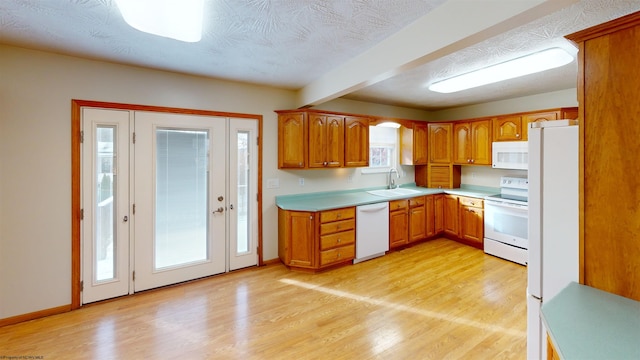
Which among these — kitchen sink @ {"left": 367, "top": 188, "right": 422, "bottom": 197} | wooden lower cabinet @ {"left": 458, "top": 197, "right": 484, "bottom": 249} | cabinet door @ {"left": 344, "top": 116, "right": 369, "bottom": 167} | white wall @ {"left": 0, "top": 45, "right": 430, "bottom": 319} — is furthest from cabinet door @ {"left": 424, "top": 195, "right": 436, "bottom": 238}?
white wall @ {"left": 0, "top": 45, "right": 430, "bottom": 319}

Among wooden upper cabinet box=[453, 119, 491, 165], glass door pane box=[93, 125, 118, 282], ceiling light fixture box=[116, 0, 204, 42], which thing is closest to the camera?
ceiling light fixture box=[116, 0, 204, 42]

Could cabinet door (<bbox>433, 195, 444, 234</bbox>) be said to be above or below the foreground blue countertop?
below

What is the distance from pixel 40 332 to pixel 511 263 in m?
5.25

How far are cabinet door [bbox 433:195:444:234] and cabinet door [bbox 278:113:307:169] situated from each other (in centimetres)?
257

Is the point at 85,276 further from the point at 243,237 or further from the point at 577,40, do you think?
the point at 577,40

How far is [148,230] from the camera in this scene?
300 cm

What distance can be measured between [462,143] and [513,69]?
6.73 ft

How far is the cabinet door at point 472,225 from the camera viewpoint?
4266mm

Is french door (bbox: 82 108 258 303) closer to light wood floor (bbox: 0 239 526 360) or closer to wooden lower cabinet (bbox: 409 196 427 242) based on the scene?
→ light wood floor (bbox: 0 239 526 360)

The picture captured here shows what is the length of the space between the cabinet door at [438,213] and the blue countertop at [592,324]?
11.4 feet

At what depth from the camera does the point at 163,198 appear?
3088mm

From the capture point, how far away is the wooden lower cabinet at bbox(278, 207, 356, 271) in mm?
3465

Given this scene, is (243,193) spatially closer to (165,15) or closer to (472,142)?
(165,15)

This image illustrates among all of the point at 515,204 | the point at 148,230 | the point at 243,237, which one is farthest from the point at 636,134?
the point at 148,230
